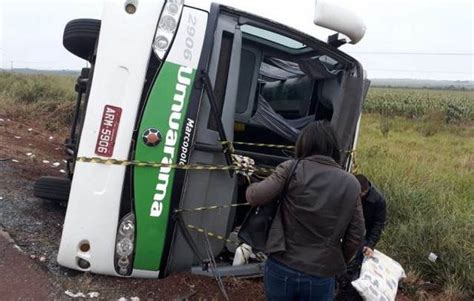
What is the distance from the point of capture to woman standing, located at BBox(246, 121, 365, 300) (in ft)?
7.04

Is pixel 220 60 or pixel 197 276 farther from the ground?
pixel 220 60

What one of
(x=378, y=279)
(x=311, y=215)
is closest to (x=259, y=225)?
(x=311, y=215)

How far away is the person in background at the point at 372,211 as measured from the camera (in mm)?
3318

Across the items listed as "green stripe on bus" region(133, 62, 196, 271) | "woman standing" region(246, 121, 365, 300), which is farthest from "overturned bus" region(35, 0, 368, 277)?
"woman standing" region(246, 121, 365, 300)

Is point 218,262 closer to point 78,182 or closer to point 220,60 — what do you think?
point 78,182

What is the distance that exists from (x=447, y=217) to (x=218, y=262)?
284 cm

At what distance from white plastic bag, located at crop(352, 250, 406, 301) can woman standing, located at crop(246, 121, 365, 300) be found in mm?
764

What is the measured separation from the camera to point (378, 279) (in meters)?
3.10

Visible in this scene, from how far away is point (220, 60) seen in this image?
10.1 feet

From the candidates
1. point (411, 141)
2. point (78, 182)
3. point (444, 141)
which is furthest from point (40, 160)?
point (444, 141)

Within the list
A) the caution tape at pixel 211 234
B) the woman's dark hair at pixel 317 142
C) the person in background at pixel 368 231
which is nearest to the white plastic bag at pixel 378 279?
the person in background at pixel 368 231

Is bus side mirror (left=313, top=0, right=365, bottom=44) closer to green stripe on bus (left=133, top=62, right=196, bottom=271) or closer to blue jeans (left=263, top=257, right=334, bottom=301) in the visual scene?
green stripe on bus (left=133, top=62, right=196, bottom=271)

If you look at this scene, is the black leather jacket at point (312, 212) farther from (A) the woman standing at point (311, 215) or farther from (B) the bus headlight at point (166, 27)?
(B) the bus headlight at point (166, 27)

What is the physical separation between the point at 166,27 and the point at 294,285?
1.69 meters
